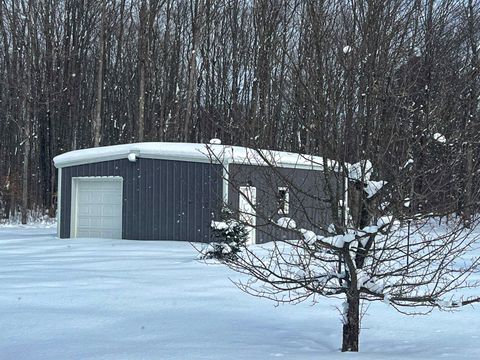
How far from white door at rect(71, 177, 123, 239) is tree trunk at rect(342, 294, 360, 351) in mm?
13891

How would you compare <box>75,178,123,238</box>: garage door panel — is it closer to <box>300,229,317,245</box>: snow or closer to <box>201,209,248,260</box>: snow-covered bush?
<box>201,209,248,260</box>: snow-covered bush

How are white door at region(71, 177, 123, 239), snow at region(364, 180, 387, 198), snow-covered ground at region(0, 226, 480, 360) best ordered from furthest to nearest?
white door at region(71, 177, 123, 239) < snow-covered ground at region(0, 226, 480, 360) < snow at region(364, 180, 387, 198)

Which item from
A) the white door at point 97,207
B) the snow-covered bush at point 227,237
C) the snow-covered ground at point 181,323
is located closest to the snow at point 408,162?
the snow-covered ground at point 181,323

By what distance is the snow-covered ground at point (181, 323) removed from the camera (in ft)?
19.7

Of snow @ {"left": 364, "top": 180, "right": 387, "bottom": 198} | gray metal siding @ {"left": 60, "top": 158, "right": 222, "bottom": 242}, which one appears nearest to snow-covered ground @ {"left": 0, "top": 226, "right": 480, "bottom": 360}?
snow @ {"left": 364, "top": 180, "right": 387, "bottom": 198}

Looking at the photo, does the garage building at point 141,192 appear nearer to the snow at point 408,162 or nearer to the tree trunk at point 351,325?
the tree trunk at point 351,325

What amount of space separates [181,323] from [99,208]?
12.8 m

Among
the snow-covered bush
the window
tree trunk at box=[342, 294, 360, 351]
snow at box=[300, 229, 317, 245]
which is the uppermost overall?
the window

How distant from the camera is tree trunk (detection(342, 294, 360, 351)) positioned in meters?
5.75

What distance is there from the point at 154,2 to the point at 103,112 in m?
9.61

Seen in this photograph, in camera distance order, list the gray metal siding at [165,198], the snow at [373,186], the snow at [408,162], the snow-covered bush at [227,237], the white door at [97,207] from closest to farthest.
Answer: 1. the snow at [408,162]
2. the snow at [373,186]
3. the snow-covered bush at [227,237]
4. the gray metal siding at [165,198]
5. the white door at [97,207]

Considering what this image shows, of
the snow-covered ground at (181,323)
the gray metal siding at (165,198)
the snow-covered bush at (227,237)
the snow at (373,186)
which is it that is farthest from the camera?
the gray metal siding at (165,198)

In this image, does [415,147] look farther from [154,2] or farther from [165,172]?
[154,2]

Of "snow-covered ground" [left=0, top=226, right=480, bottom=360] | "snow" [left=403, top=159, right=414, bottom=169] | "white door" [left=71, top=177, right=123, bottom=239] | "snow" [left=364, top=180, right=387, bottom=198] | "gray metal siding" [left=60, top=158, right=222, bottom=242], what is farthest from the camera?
"white door" [left=71, top=177, right=123, bottom=239]
